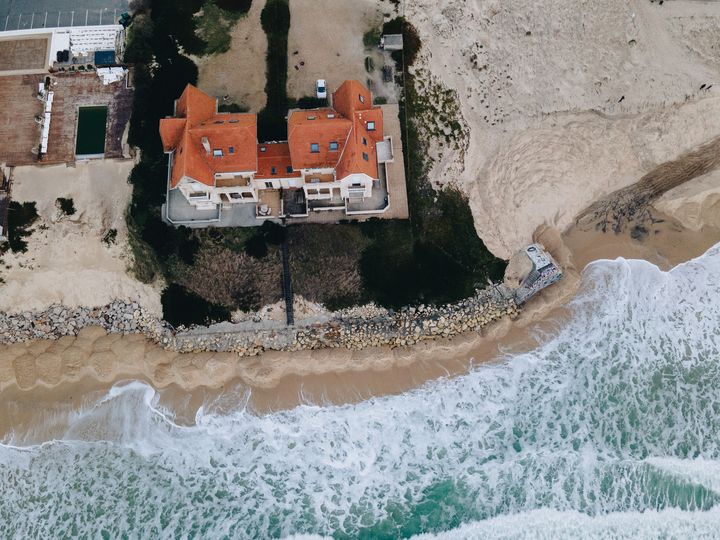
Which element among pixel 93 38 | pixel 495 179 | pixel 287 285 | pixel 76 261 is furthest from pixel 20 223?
pixel 495 179

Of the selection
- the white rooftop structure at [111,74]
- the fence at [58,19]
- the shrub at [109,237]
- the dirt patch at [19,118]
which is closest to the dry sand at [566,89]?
the white rooftop structure at [111,74]

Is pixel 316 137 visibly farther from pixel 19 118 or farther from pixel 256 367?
pixel 19 118

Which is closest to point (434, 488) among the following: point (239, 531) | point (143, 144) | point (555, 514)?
point (555, 514)

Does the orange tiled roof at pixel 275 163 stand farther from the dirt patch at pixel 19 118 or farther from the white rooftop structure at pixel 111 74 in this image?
the dirt patch at pixel 19 118

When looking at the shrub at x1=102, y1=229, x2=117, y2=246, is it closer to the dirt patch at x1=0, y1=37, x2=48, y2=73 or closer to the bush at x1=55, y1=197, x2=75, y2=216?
the bush at x1=55, y1=197, x2=75, y2=216

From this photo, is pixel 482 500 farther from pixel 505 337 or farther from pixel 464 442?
pixel 505 337

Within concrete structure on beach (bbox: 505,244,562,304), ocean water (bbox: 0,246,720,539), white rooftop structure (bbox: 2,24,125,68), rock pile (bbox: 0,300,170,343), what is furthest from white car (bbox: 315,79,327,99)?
ocean water (bbox: 0,246,720,539)

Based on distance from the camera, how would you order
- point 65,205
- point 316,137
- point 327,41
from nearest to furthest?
point 316,137
point 65,205
point 327,41
